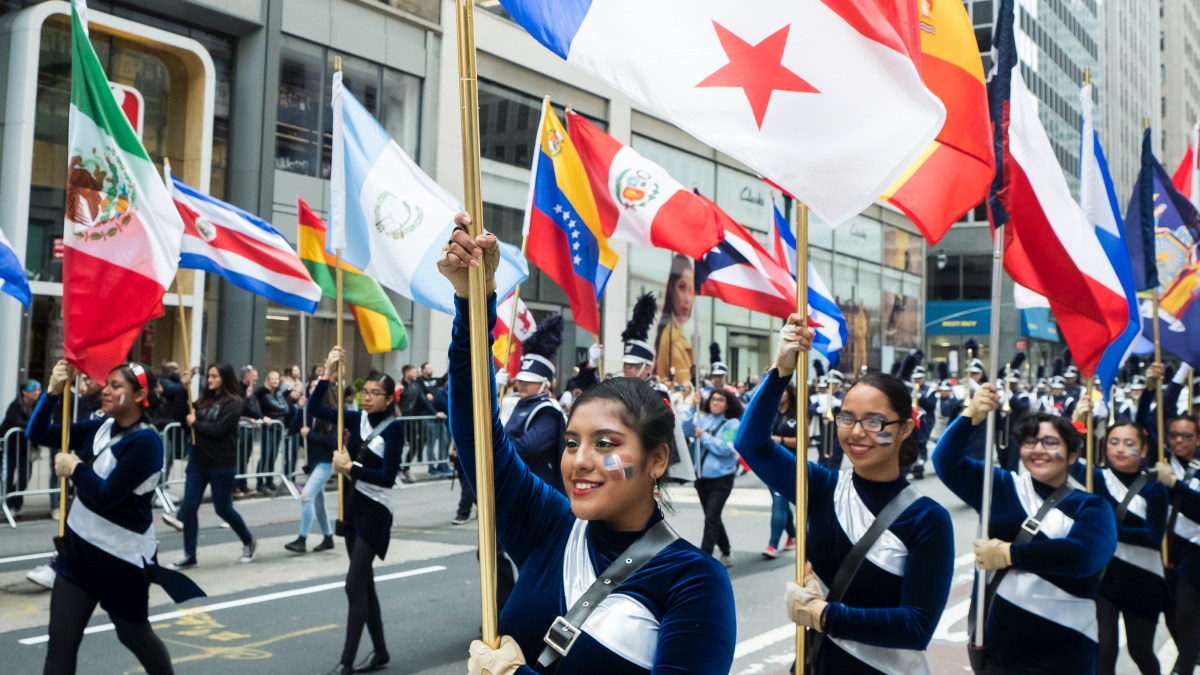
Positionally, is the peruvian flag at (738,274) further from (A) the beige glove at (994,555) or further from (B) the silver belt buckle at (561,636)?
(B) the silver belt buckle at (561,636)

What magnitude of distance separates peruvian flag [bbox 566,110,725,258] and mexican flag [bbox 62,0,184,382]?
12.7 feet

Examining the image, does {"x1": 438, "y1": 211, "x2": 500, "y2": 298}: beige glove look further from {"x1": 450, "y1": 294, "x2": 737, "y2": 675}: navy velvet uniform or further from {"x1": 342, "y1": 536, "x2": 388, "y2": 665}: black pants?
{"x1": 342, "y1": 536, "x2": 388, "y2": 665}: black pants

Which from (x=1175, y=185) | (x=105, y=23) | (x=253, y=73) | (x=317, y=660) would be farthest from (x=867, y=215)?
(x=317, y=660)

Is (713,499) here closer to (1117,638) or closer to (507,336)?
(507,336)

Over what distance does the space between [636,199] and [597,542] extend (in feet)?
23.1

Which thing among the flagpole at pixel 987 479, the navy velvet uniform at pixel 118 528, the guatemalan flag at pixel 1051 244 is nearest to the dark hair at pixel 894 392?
the flagpole at pixel 987 479

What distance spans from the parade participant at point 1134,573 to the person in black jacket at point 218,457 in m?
7.33

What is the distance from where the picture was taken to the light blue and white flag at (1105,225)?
601 centimetres

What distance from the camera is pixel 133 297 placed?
6.06 m

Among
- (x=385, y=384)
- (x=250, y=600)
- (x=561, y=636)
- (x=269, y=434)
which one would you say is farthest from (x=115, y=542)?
(x=269, y=434)

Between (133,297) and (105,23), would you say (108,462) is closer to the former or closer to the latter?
(133,297)

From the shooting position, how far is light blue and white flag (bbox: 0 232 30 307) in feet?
21.4

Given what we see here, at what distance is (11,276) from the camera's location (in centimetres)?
654

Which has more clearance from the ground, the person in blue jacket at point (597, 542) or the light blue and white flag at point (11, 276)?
the light blue and white flag at point (11, 276)
